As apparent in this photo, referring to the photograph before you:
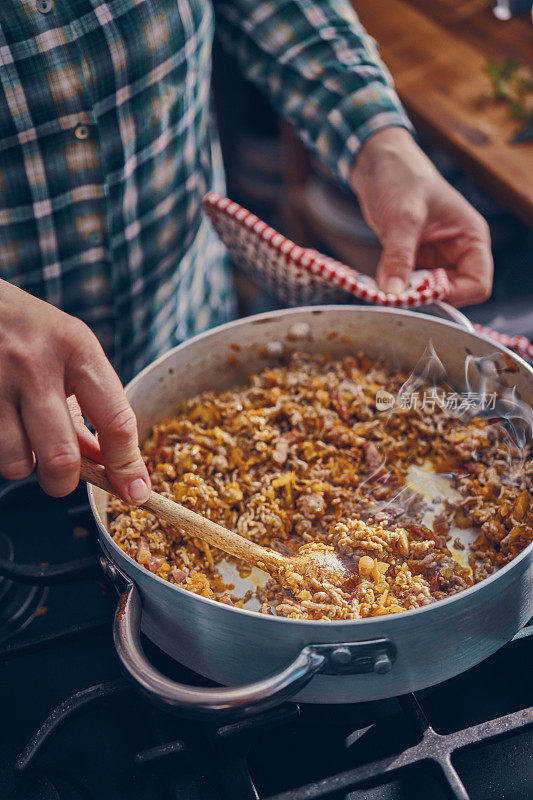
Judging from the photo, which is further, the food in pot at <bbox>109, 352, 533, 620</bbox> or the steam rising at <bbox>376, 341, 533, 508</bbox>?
the steam rising at <bbox>376, 341, 533, 508</bbox>

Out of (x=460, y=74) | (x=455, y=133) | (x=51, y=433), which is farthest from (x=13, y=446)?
(x=460, y=74)

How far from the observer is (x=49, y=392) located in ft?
2.01

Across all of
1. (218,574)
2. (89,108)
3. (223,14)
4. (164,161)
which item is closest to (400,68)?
(223,14)

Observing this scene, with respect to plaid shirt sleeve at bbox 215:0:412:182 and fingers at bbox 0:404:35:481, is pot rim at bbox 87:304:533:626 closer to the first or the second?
fingers at bbox 0:404:35:481

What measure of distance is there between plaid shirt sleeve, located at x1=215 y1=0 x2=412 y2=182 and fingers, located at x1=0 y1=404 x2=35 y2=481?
0.77 m

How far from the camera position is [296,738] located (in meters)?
0.70

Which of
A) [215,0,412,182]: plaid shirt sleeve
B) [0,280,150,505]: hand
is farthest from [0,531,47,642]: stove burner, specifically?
[215,0,412,182]: plaid shirt sleeve

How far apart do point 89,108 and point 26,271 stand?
241mm

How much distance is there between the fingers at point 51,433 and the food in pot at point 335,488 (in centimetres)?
17

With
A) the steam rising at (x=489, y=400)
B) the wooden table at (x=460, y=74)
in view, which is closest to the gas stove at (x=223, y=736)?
the steam rising at (x=489, y=400)

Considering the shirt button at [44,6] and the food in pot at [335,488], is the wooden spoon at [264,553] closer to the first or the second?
the food in pot at [335,488]

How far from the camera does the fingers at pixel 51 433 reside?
2.00ft

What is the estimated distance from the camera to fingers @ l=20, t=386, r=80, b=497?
61cm

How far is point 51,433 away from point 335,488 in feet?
1.15
